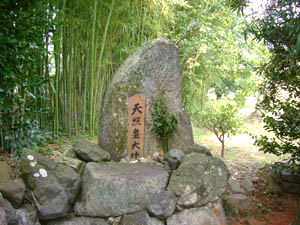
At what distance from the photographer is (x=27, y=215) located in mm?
2053

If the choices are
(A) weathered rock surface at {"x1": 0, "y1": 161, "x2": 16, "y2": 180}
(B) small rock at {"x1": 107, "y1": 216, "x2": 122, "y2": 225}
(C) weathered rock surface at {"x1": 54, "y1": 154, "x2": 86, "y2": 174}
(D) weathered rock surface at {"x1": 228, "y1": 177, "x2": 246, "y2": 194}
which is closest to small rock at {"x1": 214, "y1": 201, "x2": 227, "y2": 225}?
(D) weathered rock surface at {"x1": 228, "y1": 177, "x2": 246, "y2": 194}

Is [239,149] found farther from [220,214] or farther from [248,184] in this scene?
[220,214]

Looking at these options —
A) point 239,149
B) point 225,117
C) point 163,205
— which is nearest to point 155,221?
point 163,205

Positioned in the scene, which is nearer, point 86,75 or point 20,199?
point 20,199

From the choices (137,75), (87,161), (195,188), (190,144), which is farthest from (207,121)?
(87,161)

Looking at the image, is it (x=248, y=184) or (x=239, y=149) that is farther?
(x=239, y=149)

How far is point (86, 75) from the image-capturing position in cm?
455

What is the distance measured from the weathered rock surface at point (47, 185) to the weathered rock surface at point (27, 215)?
47mm

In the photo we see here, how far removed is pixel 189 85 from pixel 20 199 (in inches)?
221

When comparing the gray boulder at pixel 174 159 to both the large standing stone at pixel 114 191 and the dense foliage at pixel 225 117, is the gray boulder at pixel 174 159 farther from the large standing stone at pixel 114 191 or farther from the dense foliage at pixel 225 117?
the dense foliage at pixel 225 117

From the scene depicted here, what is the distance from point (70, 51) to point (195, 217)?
3057 millimetres

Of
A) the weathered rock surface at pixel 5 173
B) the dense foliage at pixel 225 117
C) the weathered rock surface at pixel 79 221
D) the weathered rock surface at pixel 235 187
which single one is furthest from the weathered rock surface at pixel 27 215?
the dense foliage at pixel 225 117

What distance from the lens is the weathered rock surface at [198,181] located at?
250 cm

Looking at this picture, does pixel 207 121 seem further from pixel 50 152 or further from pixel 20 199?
pixel 20 199
